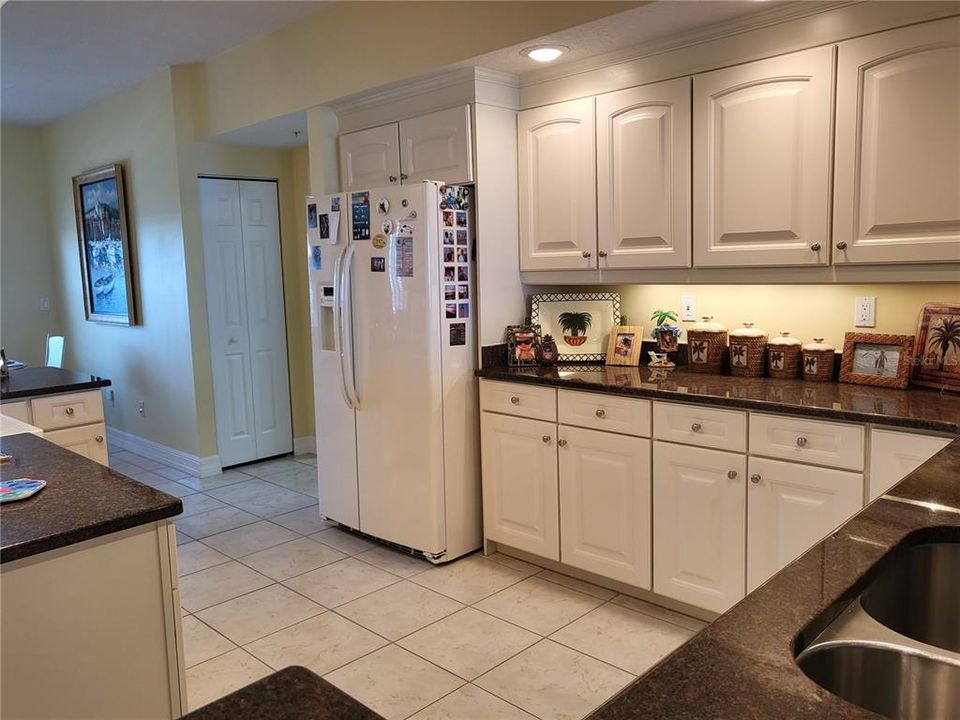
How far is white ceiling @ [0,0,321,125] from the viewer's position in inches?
144

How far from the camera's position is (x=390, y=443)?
136 inches

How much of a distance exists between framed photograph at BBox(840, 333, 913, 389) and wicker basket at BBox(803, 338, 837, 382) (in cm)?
5

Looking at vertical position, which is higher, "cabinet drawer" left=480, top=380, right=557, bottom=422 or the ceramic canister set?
the ceramic canister set

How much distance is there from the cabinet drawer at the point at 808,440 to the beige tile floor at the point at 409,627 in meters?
0.79

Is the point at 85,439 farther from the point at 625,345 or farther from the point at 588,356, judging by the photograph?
the point at 625,345

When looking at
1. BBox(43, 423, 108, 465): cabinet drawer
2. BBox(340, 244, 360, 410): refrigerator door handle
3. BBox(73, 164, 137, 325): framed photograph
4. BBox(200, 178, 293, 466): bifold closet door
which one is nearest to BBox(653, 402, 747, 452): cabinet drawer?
BBox(340, 244, 360, 410): refrigerator door handle

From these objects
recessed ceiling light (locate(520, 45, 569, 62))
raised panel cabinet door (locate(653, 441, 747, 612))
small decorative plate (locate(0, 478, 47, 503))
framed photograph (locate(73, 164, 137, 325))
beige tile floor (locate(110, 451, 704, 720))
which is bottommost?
beige tile floor (locate(110, 451, 704, 720))

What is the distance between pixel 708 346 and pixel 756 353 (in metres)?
0.20

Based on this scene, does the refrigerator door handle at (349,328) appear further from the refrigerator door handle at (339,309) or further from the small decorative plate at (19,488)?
the small decorative plate at (19,488)

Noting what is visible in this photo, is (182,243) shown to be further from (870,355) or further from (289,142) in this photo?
(870,355)

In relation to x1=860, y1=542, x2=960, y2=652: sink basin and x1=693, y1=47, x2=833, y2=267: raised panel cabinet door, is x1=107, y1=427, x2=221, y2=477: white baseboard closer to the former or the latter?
x1=693, y1=47, x2=833, y2=267: raised panel cabinet door

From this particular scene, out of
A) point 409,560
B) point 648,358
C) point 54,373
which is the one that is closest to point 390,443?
point 409,560

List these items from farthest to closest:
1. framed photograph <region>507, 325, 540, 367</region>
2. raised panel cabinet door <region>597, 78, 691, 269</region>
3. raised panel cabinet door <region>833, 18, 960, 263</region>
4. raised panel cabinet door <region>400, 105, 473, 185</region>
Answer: framed photograph <region>507, 325, 540, 367</region>
raised panel cabinet door <region>400, 105, 473, 185</region>
raised panel cabinet door <region>597, 78, 691, 269</region>
raised panel cabinet door <region>833, 18, 960, 263</region>

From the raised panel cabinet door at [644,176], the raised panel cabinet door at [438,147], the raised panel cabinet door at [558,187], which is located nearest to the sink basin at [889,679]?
the raised panel cabinet door at [644,176]
